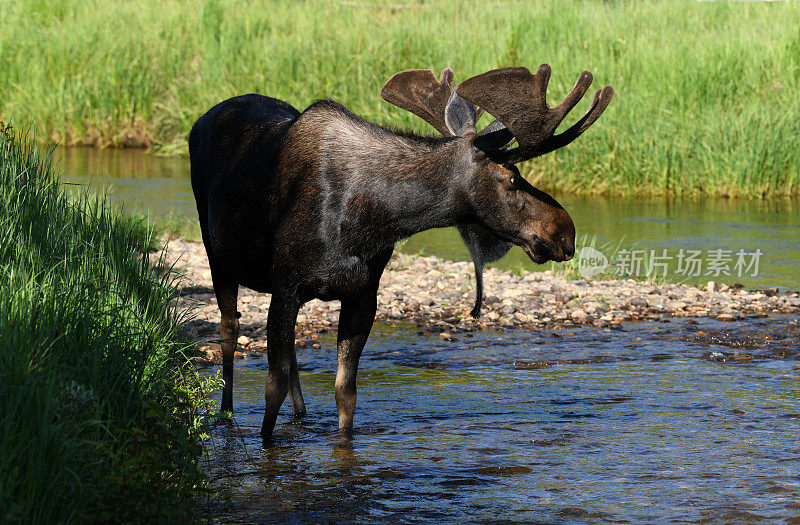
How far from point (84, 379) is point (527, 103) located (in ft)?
8.54

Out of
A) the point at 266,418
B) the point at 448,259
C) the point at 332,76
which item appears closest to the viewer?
the point at 266,418

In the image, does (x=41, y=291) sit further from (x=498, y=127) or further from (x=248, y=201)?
(x=498, y=127)

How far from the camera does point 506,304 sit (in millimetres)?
10594

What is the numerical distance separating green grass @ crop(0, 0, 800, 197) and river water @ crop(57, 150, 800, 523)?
6762 mm

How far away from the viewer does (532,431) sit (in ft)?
22.3

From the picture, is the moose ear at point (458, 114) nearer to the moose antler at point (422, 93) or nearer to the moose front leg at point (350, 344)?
the moose antler at point (422, 93)

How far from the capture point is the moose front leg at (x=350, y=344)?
21.5ft

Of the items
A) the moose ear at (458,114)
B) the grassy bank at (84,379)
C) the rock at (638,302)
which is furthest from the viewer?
the rock at (638,302)

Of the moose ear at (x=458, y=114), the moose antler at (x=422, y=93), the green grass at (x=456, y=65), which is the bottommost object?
the moose ear at (x=458, y=114)

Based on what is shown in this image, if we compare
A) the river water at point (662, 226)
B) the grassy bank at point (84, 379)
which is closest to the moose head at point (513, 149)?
the grassy bank at point (84, 379)

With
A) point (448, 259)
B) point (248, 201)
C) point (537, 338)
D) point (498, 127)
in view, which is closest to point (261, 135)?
point (248, 201)

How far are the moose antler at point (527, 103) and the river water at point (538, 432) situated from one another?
5.99ft

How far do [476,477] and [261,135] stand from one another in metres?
2.63

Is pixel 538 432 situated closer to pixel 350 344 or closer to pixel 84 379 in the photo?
pixel 350 344
